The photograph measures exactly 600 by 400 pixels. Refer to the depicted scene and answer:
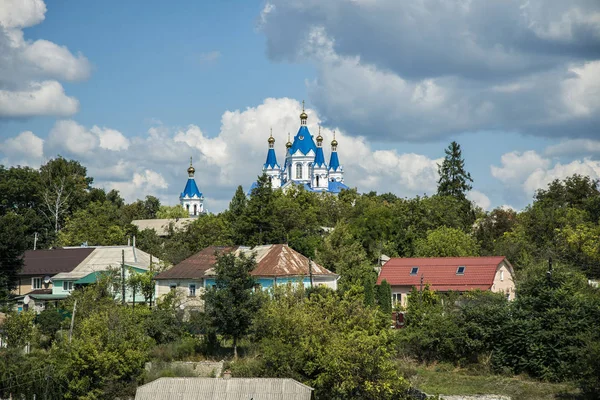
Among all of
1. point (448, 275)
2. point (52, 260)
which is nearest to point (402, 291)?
point (448, 275)

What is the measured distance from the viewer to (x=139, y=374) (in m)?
35.7

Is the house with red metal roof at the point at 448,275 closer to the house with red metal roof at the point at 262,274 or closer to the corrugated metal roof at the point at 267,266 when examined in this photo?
the house with red metal roof at the point at 262,274

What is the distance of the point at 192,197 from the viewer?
149875 mm

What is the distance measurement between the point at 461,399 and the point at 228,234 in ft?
133

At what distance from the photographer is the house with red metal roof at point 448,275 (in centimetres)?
5219

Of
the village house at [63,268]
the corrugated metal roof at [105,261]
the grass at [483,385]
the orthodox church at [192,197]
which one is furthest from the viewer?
the orthodox church at [192,197]

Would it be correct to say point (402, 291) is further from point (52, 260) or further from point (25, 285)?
point (25, 285)

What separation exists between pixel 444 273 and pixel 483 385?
18.2 metres

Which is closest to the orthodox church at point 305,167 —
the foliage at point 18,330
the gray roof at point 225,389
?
the foliage at point 18,330

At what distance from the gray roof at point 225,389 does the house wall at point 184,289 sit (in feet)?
55.1

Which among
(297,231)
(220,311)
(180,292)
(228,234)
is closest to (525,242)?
(297,231)

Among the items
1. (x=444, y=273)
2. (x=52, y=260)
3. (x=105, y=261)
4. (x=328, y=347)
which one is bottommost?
(x=328, y=347)

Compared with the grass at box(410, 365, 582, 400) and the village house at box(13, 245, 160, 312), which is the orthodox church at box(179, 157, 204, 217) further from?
the grass at box(410, 365, 582, 400)

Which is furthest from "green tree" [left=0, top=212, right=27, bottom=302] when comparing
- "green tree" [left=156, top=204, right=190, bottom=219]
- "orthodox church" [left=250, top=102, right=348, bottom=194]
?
"orthodox church" [left=250, top=102, right=348, bottom=194]
